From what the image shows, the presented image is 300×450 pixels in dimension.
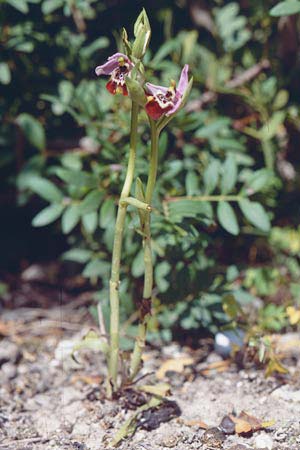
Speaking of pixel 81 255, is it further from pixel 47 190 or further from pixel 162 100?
pixel 162 100

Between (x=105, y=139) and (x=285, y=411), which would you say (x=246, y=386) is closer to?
(x=285, y=411)

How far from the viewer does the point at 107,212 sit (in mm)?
1703

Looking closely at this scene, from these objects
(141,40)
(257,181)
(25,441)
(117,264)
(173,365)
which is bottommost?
(25,441)

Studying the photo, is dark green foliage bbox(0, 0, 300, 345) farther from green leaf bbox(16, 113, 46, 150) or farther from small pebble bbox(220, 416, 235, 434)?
small pebble bbox(220, 416, 235, 434)

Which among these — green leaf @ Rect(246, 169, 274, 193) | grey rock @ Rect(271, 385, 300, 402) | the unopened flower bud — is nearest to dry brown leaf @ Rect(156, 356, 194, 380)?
A: grey rock @ Rect(271, 385, 300, 402)

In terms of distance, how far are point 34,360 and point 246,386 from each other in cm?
61

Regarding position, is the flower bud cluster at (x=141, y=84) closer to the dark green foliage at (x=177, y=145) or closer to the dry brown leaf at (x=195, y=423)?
the dark green foliage at (x=177, y=145)

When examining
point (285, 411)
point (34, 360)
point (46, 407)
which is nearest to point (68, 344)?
point (34, 360)

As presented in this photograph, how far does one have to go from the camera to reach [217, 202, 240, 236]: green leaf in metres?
1.68

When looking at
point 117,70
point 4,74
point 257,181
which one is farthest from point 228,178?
point 4,74

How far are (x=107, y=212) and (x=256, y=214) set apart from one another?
396mm

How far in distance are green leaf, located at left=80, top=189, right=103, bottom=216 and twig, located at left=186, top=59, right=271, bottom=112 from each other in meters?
0.53

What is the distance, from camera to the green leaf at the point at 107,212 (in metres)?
1.69

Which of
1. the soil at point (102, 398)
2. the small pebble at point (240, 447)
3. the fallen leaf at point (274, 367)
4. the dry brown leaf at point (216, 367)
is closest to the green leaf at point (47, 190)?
the soil at point (102, 398)
